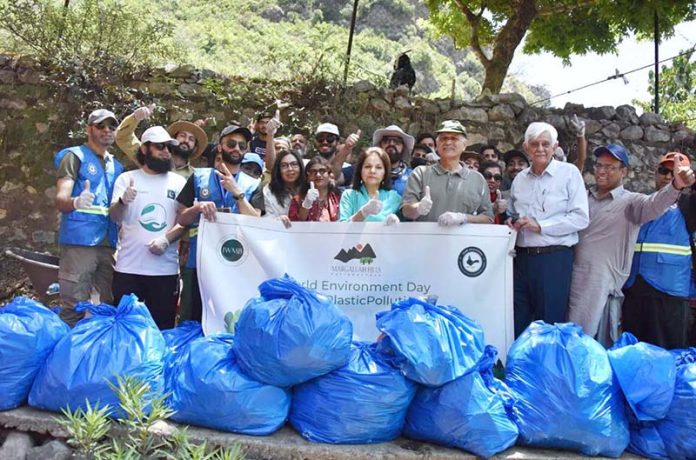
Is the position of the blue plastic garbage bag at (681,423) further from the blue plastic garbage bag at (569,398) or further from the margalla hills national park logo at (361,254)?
the margalla hills national park logo at (361,254)

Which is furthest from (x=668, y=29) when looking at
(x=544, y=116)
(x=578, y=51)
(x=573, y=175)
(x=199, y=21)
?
(x=199, y=21)

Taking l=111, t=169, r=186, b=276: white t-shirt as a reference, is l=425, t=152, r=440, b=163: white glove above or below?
above

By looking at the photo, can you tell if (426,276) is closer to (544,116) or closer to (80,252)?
(80,252)

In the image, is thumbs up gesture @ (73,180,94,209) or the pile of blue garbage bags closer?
the pile of blue garbage bags

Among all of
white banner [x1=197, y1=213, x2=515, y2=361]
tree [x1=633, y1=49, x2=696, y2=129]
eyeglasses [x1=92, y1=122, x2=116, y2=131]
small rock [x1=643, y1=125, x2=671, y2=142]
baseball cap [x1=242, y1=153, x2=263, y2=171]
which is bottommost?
white banner [x1=197, y1=213, x2=515, y2=361]

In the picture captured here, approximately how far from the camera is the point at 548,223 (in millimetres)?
3908

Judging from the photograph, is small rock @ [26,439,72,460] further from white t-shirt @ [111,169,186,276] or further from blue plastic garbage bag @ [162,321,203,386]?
white t-shirt @ [111,169,186,276]

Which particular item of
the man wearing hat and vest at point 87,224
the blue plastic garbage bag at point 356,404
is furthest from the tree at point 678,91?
the blue plastic garbage bag at point 356,404

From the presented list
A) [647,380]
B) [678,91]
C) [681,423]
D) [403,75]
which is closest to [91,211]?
[647,380]

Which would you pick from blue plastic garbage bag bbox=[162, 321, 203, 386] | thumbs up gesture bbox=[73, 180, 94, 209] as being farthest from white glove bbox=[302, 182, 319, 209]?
thumbs up gesture bbox=[73, 180, 94, 209]

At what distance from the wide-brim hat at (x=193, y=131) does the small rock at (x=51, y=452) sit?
8.64 ft

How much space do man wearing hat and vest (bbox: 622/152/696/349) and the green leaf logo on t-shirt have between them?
3.01 m

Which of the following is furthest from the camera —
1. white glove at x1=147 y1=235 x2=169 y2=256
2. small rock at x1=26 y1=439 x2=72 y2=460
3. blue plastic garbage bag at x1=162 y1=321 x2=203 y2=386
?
white glove at x1=147 y1=235 x2=169 y2=256

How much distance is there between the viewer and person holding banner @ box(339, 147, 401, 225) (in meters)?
4.06
